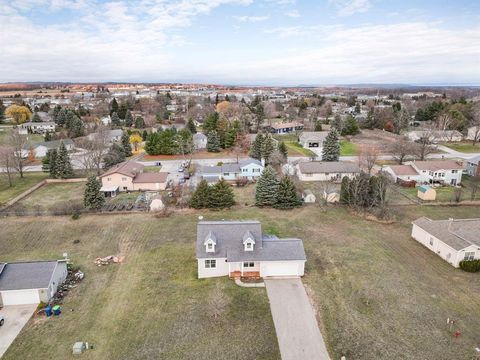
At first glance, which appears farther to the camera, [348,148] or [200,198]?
[348,148]

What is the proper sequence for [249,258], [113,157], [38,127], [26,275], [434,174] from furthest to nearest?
[38,127] → [113,157] → [434,174] → [249,258] → [26,275]

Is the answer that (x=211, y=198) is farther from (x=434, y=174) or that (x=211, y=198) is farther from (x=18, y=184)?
(x=434, y=174)

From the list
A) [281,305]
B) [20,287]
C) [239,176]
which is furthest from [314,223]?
A: [20,287]

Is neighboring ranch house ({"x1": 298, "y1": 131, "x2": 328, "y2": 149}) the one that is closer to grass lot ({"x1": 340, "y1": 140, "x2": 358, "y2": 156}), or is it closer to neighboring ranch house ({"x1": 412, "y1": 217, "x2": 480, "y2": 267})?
grass lot ({"x1": 340, "y1": 140, "x2": 358, "y2": 156})

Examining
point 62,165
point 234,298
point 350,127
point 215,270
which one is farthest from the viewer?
point 350,127

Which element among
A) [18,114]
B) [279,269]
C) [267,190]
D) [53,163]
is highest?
[18,114]

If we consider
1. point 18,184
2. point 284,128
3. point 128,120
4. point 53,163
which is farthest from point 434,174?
point 128,120

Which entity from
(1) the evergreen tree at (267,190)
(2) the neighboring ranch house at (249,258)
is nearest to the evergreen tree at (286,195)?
(1) the evergreen tree at (267,190)
